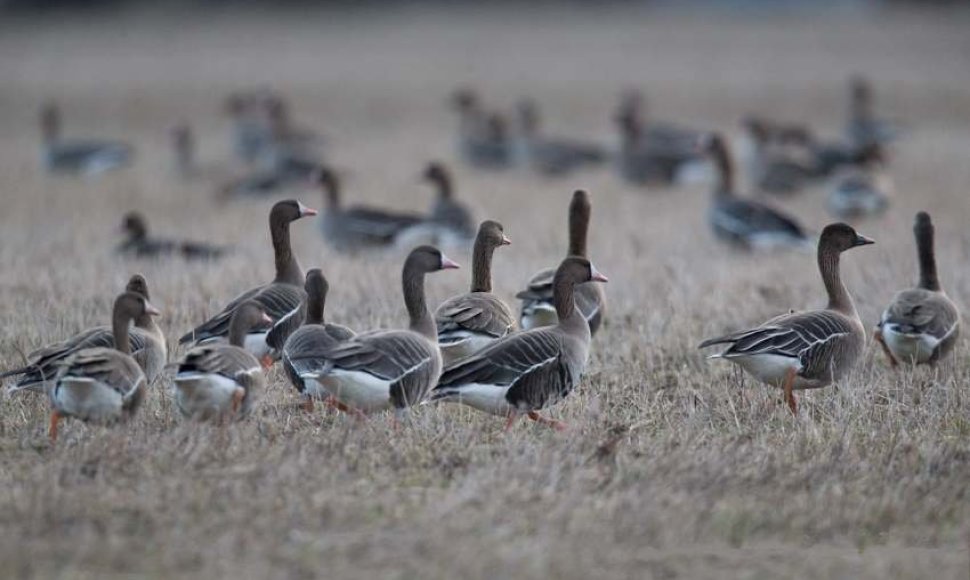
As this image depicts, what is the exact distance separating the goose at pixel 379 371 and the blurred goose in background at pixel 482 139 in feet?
57.5

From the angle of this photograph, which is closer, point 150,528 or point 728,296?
point 150,528

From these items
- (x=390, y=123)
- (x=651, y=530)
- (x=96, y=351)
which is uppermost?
(x=390, y=123)

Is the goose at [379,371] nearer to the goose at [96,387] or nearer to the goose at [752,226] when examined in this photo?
the goose at [96,387]

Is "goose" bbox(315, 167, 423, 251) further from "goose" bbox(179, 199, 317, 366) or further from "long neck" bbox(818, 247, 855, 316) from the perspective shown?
"long neck" bbox(818, 247, 855, 316)

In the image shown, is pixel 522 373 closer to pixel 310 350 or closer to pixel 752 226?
pixel 310 350

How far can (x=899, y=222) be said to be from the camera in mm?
17516

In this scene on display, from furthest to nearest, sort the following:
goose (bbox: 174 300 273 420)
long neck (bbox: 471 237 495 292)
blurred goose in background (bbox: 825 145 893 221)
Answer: blurred goose in background (bbox: 825 145 893 221)
long neck (bbox: 471 237 495 292)
goose (bbox: 174 300 273 420)

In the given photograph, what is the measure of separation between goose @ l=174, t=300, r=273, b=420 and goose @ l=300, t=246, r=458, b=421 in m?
0.42

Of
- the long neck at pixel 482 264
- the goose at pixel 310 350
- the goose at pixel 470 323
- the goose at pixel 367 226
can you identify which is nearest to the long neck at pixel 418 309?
the goose at pixel 310 350

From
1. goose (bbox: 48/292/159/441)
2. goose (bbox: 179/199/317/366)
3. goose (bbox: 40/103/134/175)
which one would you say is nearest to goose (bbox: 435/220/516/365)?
goose (bbox: 179/199/317/366)

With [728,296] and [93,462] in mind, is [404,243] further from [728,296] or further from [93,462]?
[93,462]

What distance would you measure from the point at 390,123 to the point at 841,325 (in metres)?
24.2

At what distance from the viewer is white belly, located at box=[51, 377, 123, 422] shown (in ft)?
23.6

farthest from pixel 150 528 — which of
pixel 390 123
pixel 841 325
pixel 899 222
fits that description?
pixel 390 123
